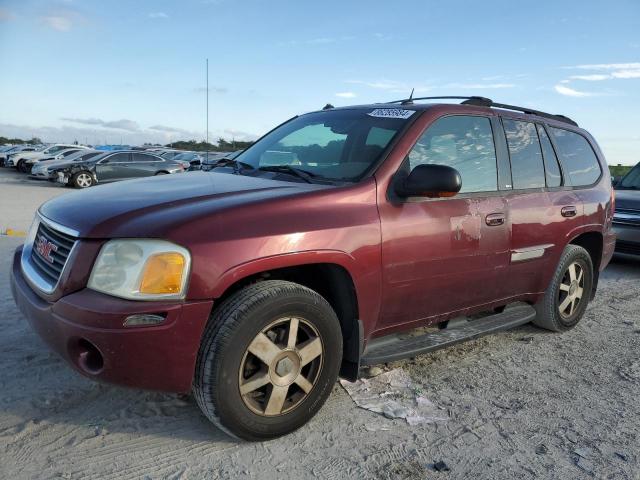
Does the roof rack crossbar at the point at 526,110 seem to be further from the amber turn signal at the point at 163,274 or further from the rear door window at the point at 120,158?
the rear door window at the point at 120,158

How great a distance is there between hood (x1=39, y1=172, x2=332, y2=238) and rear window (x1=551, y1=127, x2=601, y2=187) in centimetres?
256

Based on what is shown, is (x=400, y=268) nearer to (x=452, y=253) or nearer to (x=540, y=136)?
→ (x=452, y=253)

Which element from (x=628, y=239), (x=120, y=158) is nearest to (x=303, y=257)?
(x=628, y=239)

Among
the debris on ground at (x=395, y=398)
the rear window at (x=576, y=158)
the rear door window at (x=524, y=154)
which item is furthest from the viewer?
the rear window at (x=576, y=158)

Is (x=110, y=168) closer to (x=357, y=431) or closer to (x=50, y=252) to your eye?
(x=50, y=252)

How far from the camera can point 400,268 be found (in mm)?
3051

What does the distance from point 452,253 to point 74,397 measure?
2.37 metres

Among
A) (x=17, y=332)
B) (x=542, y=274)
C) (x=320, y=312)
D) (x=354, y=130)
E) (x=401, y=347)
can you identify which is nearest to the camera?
(x=320, y=312)

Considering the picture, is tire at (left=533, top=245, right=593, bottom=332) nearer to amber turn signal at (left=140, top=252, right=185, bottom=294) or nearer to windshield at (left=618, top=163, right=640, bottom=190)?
amber turn signal at (left=140, top=252, right=185, bottom=294)

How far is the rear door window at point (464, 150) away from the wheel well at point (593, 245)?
1.63 meters

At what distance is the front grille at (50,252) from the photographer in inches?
101

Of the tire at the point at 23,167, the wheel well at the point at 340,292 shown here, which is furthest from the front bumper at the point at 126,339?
the tire at the point at 23,167

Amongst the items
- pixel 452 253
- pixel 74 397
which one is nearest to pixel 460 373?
pixel 452 253

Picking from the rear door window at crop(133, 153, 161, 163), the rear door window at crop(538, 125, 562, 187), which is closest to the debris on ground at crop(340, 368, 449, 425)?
the rear door window at crop(538, 125, 562, 187)
